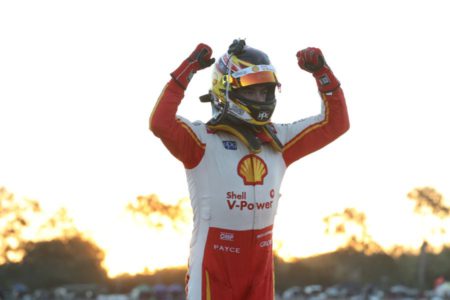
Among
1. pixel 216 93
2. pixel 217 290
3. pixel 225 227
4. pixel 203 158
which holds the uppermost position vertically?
pixel 216 93

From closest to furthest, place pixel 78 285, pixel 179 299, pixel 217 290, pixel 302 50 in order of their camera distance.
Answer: pixel 217 290 → pixel 302 50 → pixel 179 299 → pixel 78 285

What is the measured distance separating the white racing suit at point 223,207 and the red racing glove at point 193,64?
0.24ft

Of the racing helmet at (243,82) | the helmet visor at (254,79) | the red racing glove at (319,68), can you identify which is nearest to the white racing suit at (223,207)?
the racing helmet at (243,82)

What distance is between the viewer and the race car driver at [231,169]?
766 cm

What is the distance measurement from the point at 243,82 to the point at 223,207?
102cm

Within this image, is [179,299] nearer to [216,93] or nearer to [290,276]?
[290,276]

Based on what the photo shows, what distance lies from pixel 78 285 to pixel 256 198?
6998 centimetres

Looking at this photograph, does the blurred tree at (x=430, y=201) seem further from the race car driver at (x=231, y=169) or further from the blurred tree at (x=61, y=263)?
the race car driver at (x=231, y=169)

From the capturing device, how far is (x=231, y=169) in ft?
25.3

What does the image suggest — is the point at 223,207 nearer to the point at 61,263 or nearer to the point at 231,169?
the point at 231,169

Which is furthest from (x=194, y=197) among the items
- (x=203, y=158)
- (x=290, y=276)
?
(x=290, y=276)

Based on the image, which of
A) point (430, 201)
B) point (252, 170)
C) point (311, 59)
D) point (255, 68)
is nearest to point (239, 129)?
point (252, 170)

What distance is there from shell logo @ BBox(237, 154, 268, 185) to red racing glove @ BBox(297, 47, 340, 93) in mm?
983

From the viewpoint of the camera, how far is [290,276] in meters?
76.1
